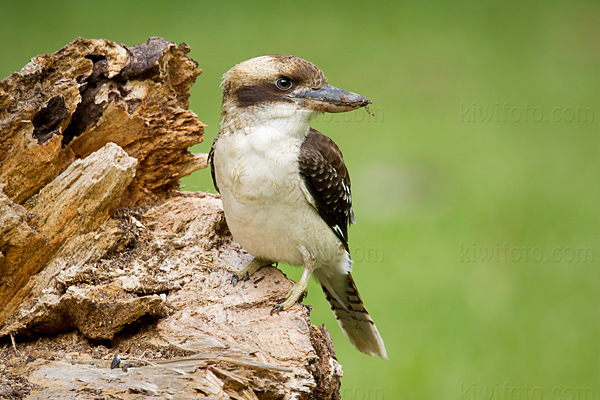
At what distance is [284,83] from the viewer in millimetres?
3154

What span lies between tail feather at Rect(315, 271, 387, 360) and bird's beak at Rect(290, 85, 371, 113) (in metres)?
1.02

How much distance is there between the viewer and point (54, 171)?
309cm

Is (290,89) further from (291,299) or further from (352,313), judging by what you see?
(352,313)

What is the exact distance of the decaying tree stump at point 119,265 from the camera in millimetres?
2656

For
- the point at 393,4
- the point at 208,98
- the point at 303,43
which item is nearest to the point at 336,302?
the point at 208,98

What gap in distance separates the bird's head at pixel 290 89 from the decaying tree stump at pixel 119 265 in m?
0.52

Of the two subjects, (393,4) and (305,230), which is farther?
(393,4)

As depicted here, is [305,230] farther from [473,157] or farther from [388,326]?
[473,157]

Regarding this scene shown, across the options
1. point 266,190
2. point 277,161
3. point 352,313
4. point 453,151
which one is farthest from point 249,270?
point 453,151

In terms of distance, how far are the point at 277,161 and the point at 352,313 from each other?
118 centimetres

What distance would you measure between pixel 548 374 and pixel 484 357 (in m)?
0.54

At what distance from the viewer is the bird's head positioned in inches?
123

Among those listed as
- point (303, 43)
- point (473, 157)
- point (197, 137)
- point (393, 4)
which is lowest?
point (197, 137)

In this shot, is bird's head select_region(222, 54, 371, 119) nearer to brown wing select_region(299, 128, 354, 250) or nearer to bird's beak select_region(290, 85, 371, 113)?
bird's beak select_region(290, 85, 371, 113)
